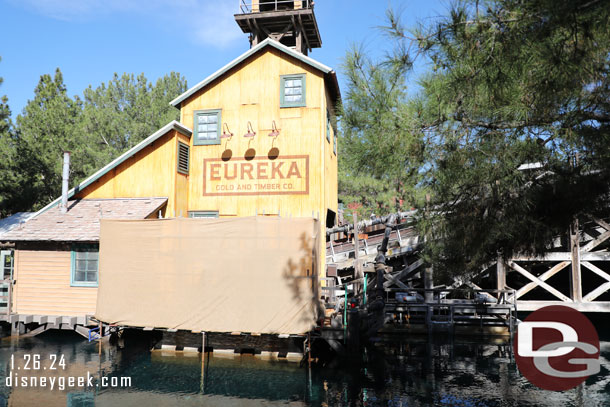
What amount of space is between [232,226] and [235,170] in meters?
4.93

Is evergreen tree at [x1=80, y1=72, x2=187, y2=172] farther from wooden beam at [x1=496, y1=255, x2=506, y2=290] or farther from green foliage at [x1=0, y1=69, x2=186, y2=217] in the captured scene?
wooden beam at [x1=496, y1=255, x2=506, y2=290]

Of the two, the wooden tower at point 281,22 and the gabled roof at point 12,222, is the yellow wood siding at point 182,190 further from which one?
the gabled roof at point 12,222

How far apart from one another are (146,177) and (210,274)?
6.17 metres

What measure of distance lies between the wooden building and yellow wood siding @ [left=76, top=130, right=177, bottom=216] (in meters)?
0.04

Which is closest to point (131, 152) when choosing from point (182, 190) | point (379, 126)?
point (182, 190)

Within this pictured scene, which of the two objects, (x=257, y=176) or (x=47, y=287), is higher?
(x=257, y=176)

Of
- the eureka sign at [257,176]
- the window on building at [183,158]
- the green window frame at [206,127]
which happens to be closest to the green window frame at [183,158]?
the window on building at [183,158]

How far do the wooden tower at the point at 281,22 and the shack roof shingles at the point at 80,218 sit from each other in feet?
32.3

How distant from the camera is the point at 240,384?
1170cm

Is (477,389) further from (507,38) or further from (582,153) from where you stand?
(507,38)

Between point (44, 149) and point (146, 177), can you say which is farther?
point (44, 149)

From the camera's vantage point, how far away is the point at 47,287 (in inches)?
622

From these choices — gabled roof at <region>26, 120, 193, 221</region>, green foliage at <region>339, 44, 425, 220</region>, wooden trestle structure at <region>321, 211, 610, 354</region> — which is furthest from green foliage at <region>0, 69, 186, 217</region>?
green foliage at <region>339, 44, 425, 220</region>

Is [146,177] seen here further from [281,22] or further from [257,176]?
[281,22]
